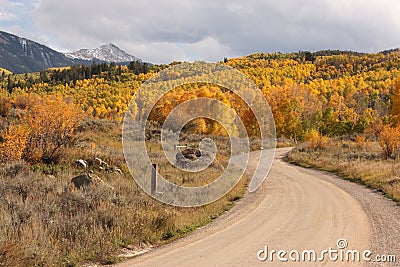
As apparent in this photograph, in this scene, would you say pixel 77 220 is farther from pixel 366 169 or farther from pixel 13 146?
pixel 366 169

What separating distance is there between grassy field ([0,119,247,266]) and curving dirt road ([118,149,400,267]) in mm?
704

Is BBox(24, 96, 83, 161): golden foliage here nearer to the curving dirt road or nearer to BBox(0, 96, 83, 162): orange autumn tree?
BBox(0, 96, 83, 162): orange autumn tree

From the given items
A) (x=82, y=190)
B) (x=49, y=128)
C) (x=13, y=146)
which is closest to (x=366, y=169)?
(x=82, y=190)

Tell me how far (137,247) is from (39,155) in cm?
1004

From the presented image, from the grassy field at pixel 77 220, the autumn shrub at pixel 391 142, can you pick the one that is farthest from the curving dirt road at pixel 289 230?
the autumn shrub at pixel 391 142

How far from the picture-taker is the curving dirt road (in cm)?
753

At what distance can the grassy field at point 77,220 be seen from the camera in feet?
22.9

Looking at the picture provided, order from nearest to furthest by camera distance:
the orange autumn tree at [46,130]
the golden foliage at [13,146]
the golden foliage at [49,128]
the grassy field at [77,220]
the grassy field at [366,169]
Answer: the grassy field at [77,220]
the golden foliage at [13,146]
the orange autumn tree at [46,130]
the golden foliage at [49,128]
the grassy field at [366,169]

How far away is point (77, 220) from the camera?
855 cm
